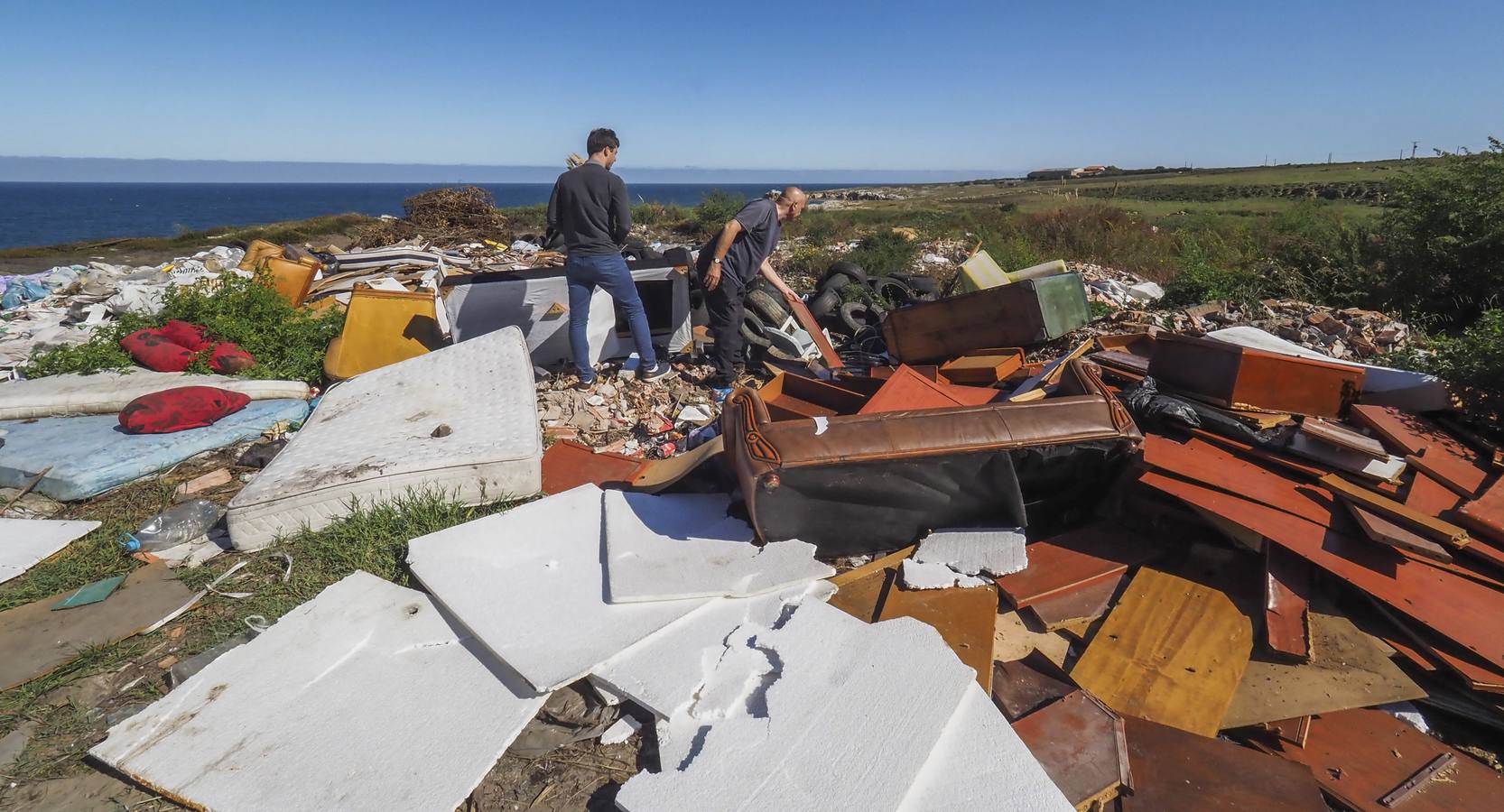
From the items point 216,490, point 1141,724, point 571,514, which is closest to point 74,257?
point 216,490

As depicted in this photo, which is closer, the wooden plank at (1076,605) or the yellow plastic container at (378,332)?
the wooden plank at (1076,605)

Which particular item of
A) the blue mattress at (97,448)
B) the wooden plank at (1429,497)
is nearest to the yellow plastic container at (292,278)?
the blue mattress at (97,448)

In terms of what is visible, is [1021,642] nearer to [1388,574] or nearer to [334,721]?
[1388,574]

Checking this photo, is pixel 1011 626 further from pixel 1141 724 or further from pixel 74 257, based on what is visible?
pixel 74 257

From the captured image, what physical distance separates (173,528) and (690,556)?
8.53 feet

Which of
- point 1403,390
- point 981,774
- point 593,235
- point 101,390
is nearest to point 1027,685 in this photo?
point 981,774

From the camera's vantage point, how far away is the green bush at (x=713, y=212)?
56.2ft

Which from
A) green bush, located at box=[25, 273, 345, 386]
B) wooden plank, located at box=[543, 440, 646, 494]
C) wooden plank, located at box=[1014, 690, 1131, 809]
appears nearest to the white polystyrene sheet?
wooden plank, located at box=[1014, 690, 1131, 809]

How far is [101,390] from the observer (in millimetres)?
4266

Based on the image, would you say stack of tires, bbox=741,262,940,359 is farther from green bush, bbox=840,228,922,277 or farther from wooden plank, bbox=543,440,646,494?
green bush, bbox=840,228,922,277

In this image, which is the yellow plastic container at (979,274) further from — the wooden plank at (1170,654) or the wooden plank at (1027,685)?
the wooden plank at (1027,685)

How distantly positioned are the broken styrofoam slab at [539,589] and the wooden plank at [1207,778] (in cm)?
145

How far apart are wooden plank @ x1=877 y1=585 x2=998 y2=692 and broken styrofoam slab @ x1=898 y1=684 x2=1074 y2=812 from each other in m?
0.34

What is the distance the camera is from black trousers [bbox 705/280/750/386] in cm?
473
